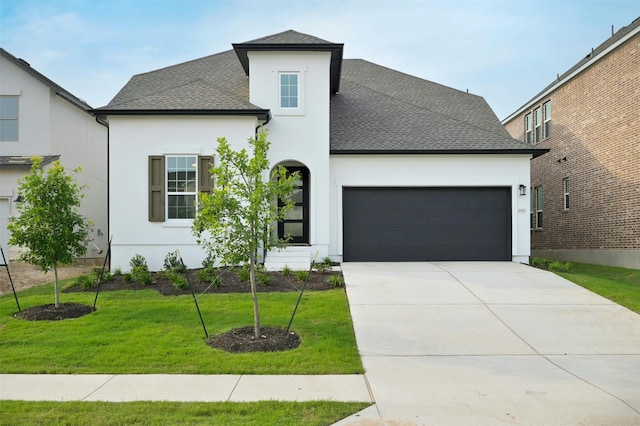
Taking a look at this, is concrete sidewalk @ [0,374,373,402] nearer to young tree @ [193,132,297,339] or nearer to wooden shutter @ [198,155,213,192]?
young tree @ [193,132,297,339]

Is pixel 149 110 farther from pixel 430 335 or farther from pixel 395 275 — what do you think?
pixel 430 335

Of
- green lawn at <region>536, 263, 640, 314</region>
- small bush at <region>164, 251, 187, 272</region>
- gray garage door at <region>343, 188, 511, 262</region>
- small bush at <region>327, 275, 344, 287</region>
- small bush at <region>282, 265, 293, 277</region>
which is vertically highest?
gray garage door at <region>343, 188, 511, 262</region>

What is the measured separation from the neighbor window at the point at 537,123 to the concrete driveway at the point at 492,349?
11.7 meters

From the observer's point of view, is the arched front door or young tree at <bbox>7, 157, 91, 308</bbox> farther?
the arched front door

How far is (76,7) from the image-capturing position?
10359 mm

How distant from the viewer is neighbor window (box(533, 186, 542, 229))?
22.3 m

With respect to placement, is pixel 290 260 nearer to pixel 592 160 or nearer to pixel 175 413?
pixel 175 413

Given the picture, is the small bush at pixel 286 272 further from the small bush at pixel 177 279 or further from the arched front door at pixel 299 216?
the arched front door at pixel 299 216

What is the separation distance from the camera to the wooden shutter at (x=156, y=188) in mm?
13273

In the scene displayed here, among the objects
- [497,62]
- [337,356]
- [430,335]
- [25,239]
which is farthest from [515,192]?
[25,239]

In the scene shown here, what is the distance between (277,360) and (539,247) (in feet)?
61.0

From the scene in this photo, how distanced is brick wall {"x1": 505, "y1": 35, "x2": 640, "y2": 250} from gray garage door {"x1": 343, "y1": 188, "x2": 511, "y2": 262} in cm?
428

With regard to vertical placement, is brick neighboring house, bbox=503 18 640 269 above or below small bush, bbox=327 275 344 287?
above

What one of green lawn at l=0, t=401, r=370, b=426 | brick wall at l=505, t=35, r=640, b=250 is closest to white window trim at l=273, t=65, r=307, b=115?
brick wall at l=505, t=35, r=640, b=250
